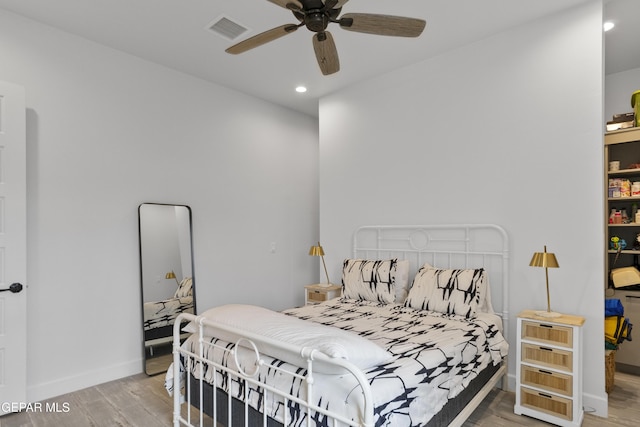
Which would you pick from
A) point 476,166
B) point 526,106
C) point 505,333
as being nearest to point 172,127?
point 476,166

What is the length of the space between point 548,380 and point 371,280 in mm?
1500

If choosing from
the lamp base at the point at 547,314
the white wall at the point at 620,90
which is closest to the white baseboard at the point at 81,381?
the lamp base at the point at 547,314

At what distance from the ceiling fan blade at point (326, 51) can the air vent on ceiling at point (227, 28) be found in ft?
3.52

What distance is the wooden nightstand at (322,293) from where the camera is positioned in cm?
391

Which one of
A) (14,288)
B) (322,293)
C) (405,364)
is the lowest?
(322,293)

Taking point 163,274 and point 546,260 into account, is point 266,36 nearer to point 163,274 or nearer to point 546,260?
point 546,260

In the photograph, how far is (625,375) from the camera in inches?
124

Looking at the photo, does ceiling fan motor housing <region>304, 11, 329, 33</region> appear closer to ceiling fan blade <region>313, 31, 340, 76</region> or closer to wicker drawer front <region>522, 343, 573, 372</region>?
ceiling fan blade <region>313, 31, 340, 76</region>

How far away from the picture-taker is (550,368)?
2.45 m

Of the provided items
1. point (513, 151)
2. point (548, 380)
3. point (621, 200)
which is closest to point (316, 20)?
point (513, 151)

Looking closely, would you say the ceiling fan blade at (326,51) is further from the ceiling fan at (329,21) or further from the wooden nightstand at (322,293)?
the wooden nightstand at (322,293)

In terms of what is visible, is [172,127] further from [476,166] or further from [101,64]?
[476,166]

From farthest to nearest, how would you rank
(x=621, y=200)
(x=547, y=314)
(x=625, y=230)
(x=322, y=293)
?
1. (x=322, y=293)
2. (x=625, y=230)
3. (x=621, y=200)
4. (x=547, y=314)

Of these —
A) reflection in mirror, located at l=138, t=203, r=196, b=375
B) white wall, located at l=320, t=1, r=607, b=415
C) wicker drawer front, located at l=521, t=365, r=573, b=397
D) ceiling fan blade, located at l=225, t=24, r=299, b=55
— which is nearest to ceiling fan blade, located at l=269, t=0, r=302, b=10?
ceiling fan blade, located at l=225, t=24, r=299, b=55
